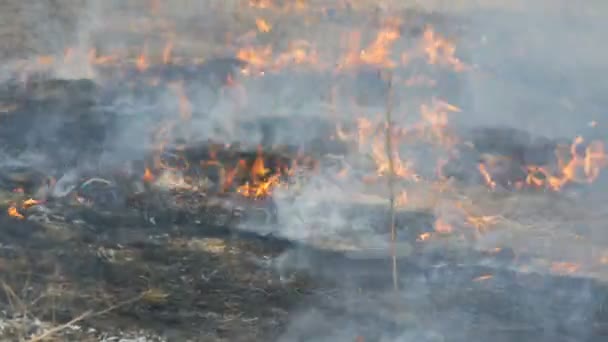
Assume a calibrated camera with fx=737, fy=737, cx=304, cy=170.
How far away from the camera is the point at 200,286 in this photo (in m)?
4.92

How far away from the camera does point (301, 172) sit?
16.6 ft

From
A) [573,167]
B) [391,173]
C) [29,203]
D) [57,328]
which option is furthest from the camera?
[29,203]

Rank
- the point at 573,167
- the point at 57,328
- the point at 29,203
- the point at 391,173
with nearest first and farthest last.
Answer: the point at 57,328, the point at 573,167, the point at 391,173, the point at 29,203

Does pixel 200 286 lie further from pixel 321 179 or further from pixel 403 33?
pixel 403 33

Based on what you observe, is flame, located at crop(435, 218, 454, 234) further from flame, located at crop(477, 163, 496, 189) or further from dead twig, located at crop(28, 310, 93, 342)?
dead twig, located at crop(28, 310, 93, 342)

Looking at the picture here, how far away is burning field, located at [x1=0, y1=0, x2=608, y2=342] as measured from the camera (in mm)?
4836

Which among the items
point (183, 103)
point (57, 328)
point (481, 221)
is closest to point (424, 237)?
point (481, 221)

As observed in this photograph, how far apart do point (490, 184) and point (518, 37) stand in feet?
3.31

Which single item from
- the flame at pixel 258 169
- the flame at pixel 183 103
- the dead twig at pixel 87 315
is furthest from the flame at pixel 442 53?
the dead twig at pixel 87 315

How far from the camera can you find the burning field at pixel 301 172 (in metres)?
4.84

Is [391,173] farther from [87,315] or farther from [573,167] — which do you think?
[87,315]

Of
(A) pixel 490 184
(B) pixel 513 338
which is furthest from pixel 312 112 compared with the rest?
(B) pixel 513 338

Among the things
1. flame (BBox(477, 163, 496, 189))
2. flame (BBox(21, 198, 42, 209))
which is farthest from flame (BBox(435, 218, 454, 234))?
flame (BBox(21, 198, 42, 209))

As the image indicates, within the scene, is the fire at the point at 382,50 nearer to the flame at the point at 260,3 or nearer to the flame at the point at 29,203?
the flame at the point at 260,3
